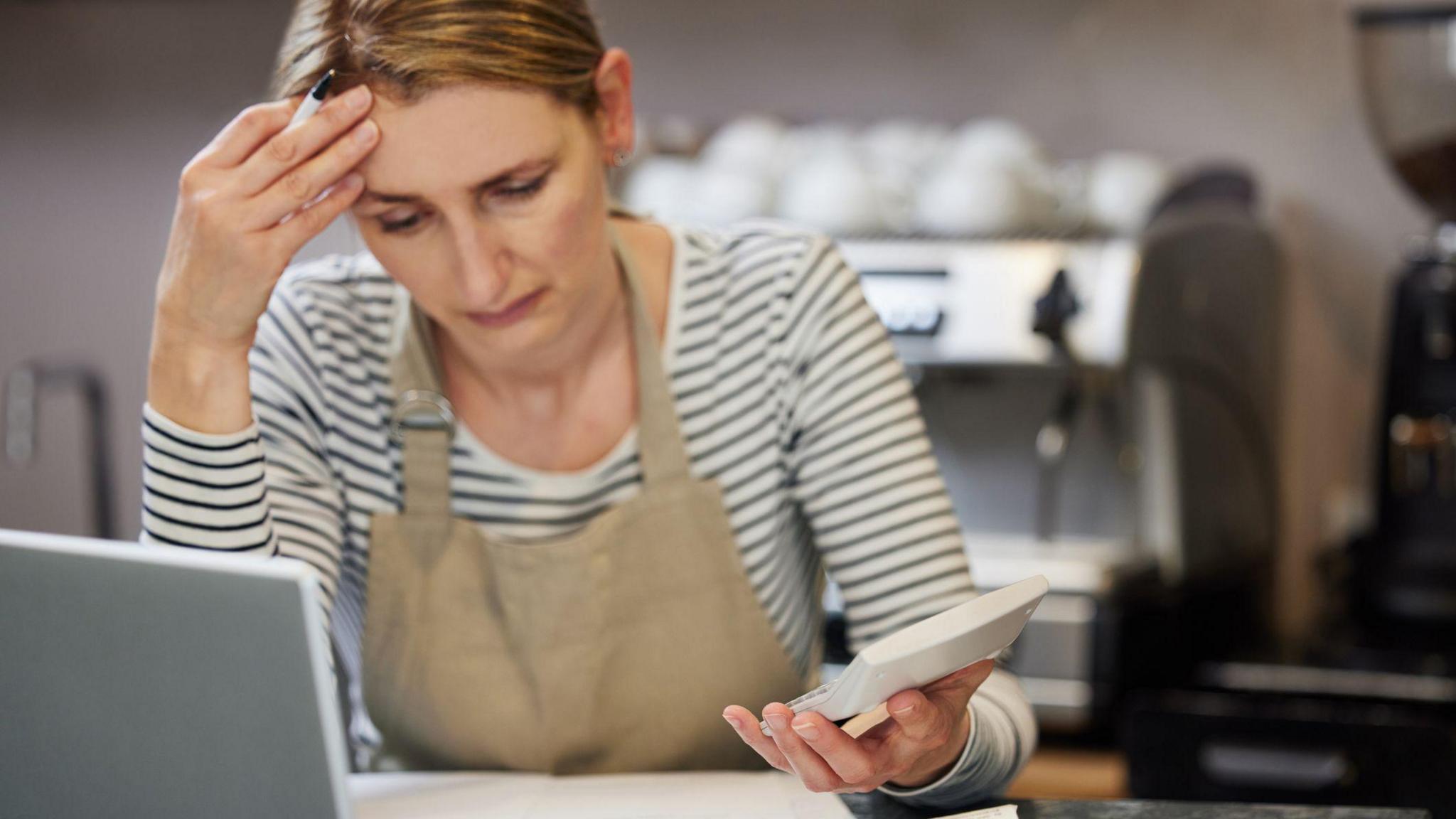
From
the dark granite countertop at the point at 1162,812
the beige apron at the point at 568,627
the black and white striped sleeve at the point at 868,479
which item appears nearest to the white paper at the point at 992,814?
the dark granite countertop at the point at 1162,812

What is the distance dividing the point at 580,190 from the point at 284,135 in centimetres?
19

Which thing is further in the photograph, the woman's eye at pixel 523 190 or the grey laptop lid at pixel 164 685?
the woman's eye at pixel 523 190

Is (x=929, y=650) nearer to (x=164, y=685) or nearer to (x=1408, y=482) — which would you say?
(x=164, y=685)

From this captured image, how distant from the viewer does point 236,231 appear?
2.95ft

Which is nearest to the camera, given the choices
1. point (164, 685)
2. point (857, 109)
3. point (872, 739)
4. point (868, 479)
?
point (164, 685)

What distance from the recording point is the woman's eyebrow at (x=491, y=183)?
898 mm

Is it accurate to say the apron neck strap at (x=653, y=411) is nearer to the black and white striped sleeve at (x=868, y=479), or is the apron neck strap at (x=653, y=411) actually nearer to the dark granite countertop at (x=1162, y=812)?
the black and white striped sleeve at (x=868, y=479)

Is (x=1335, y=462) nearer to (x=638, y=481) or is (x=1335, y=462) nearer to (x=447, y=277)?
(x=638, y=481)

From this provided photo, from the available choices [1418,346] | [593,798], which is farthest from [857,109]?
[593,798]

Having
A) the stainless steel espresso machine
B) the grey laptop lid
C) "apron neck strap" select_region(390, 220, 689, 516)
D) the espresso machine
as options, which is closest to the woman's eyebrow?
"apron neck strap" select_region(390, 220, 689, 516)

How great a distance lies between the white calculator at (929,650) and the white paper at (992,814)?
0.10m

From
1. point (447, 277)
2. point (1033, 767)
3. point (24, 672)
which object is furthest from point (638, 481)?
point (1033, 767)

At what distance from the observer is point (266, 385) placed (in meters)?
1.05

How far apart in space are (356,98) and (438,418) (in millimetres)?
266
